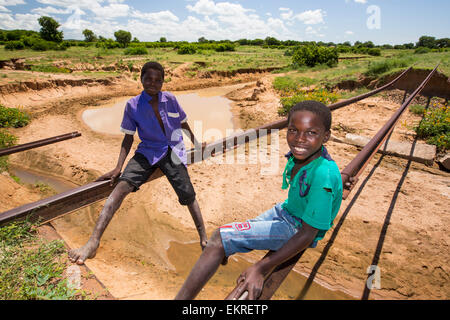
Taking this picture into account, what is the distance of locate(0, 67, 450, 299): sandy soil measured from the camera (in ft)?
9.07

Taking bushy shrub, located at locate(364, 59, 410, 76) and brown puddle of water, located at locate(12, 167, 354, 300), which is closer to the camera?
brown puddle of water, located at locate(12, 167, 354, 300)

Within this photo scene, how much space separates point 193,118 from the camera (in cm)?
967

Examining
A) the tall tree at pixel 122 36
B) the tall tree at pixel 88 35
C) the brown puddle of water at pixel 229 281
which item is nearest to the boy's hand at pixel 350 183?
the brown puddle of water at pixel 229 281

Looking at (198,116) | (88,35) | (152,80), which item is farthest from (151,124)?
(88,35)

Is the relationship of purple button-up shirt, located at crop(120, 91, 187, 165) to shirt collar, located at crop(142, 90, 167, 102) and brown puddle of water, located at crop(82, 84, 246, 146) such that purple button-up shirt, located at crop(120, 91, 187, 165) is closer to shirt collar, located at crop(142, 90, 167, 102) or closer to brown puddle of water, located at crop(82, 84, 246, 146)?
shirt collar, located at crop(142, 90, 167, 102)

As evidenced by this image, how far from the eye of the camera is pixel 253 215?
389 centimetres

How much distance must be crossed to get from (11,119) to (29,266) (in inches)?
329

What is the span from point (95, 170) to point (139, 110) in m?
3.85

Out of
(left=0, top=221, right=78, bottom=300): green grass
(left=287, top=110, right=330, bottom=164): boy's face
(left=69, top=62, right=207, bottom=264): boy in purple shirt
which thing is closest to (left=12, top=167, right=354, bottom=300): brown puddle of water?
(left=0, top=221, right=78, bottom=300): green grass

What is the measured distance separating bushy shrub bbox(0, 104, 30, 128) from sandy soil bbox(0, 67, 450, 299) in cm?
232

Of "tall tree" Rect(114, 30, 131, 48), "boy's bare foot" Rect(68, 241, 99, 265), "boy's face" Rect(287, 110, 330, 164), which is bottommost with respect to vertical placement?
"boy's bare foot" Rect(68, 241, 99, 265)

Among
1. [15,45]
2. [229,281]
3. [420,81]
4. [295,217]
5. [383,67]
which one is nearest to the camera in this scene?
[295,217]

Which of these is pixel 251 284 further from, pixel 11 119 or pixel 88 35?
pixel 88 35

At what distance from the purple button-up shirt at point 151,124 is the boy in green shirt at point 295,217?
114 cm
